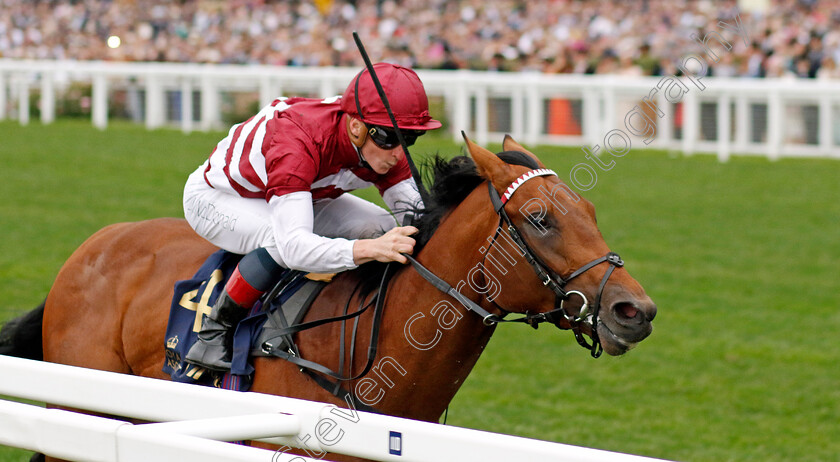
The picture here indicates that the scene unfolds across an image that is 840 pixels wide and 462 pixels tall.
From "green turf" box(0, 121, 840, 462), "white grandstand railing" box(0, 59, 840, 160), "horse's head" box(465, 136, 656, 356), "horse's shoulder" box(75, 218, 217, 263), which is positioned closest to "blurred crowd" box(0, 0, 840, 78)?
"white grandstand railing" box(0, 59, 840, 160)

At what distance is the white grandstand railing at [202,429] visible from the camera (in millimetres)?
1863

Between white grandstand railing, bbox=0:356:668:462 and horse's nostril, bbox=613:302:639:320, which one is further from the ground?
horse's nostril, bbox=613:302:639:320

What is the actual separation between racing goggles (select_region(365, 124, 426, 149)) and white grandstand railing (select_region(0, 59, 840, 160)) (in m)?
9.08

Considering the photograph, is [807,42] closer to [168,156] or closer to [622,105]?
[622,105]

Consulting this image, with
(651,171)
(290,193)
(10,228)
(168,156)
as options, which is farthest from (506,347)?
(168,156)

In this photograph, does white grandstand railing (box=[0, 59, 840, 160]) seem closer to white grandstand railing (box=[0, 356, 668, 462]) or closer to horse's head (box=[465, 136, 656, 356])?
horse's head (box=[465, 136, 656, 356])

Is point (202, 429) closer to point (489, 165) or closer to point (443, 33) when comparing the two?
point (489, 165)

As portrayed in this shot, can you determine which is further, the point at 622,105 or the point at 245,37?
the point at 245,37

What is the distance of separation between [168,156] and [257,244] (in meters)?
9.31

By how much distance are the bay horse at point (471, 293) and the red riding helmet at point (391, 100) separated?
17 cm

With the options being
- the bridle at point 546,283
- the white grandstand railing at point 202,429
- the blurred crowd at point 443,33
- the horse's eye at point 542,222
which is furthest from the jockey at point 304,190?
the blurred crowd at point 443,33

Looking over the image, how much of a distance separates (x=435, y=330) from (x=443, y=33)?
57.5 ft

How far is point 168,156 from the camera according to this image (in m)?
12.3

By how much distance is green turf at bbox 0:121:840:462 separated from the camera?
5242 mm
